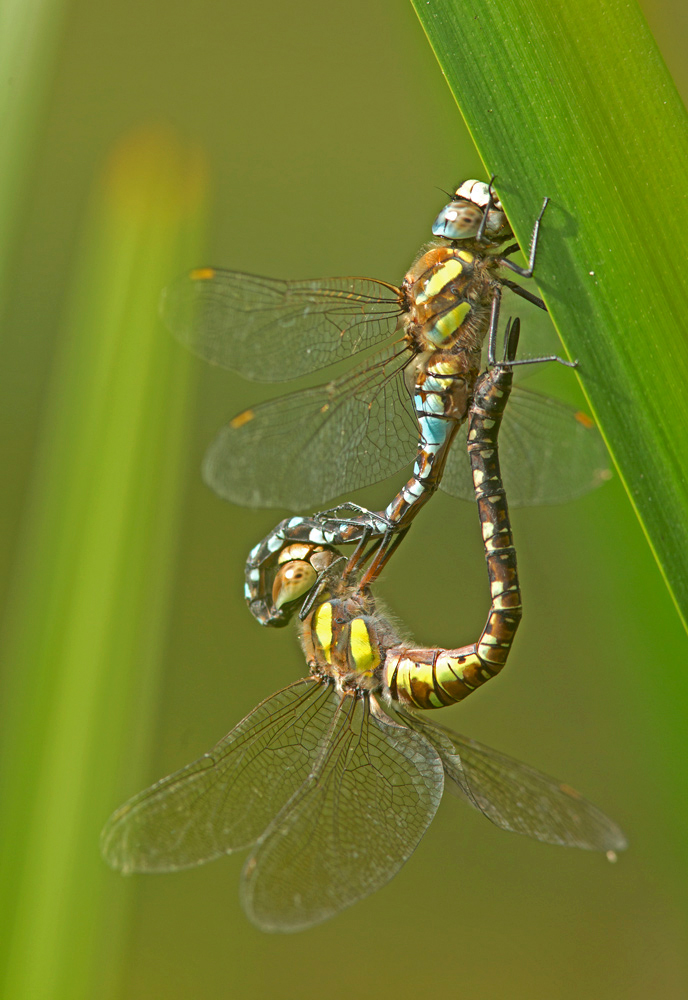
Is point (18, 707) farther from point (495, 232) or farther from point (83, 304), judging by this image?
point (495, 232)

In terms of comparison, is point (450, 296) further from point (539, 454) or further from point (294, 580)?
point (294, 580)

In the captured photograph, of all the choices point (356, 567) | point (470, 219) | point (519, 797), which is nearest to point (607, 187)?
point (470, 219)

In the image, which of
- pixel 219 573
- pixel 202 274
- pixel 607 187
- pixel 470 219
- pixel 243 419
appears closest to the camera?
pixel 607 187

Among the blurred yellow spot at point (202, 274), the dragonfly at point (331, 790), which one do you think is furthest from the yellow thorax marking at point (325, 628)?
the blurred yellow spot at point (202, 274)

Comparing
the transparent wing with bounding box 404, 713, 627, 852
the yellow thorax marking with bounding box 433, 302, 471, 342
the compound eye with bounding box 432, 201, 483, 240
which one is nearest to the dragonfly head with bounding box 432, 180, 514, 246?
the compound eye with bounding box 432, 201, 483, 240

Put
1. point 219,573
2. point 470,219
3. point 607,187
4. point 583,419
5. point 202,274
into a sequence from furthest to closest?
point 219,573, point 202,274, point 583,419, point 470,219, point 607,187

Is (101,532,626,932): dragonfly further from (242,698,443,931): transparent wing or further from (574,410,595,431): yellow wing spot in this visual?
(574,410,595,431): yellow wing spot
